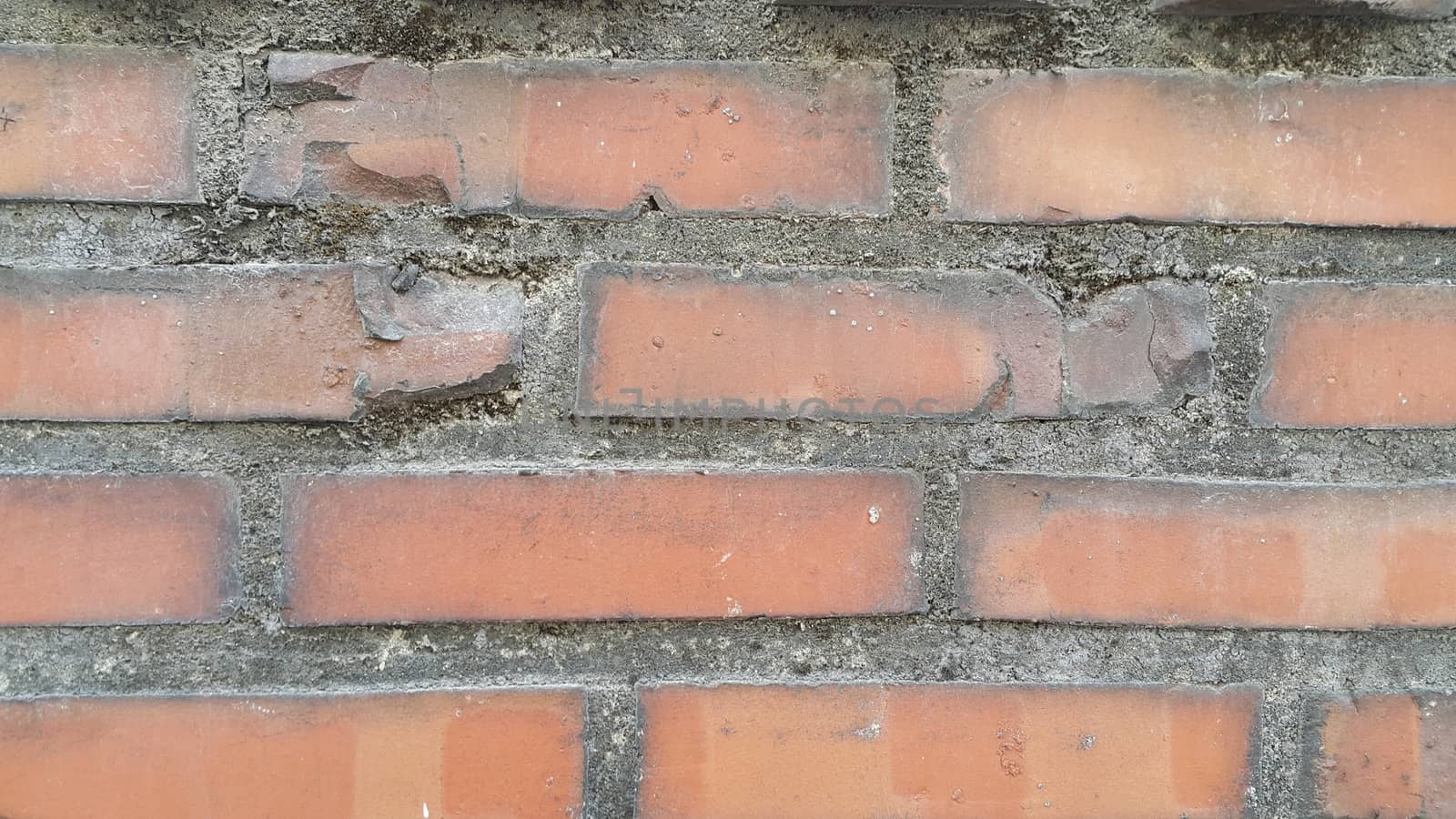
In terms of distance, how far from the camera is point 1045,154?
0.53m

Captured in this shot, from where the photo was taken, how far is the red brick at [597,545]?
527mm

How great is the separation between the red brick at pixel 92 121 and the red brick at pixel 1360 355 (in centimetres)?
69

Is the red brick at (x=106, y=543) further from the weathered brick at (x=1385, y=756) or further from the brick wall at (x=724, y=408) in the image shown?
the weathered brick at (x=1385, y=756)

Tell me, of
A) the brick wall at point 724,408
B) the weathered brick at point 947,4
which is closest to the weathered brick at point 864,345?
the brick wall at point 724,408

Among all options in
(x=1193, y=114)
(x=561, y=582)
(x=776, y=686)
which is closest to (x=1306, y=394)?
(x=1193, y=114)

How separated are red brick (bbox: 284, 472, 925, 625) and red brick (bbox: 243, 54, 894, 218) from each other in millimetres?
172

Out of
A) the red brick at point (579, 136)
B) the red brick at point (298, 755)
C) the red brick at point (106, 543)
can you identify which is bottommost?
the red brick at point (298, 755)

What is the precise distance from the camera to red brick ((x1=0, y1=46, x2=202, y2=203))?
1.68 feet

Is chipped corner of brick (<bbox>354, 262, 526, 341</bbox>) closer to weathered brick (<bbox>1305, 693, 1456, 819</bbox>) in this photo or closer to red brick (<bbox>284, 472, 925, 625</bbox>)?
red brick (<bbox>284, 472, 925, 625</bbox>)

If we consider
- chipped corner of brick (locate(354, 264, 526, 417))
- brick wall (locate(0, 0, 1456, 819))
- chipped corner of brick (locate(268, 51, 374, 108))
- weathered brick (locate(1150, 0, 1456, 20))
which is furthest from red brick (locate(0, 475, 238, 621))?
weathered brick (locate(1150, 0, 1456, 20))

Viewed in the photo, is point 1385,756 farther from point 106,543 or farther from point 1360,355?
point 106,543

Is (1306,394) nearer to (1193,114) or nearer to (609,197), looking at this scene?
(1193,114)

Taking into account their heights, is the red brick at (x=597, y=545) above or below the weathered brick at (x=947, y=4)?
below

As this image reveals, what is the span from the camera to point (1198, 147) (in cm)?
53
